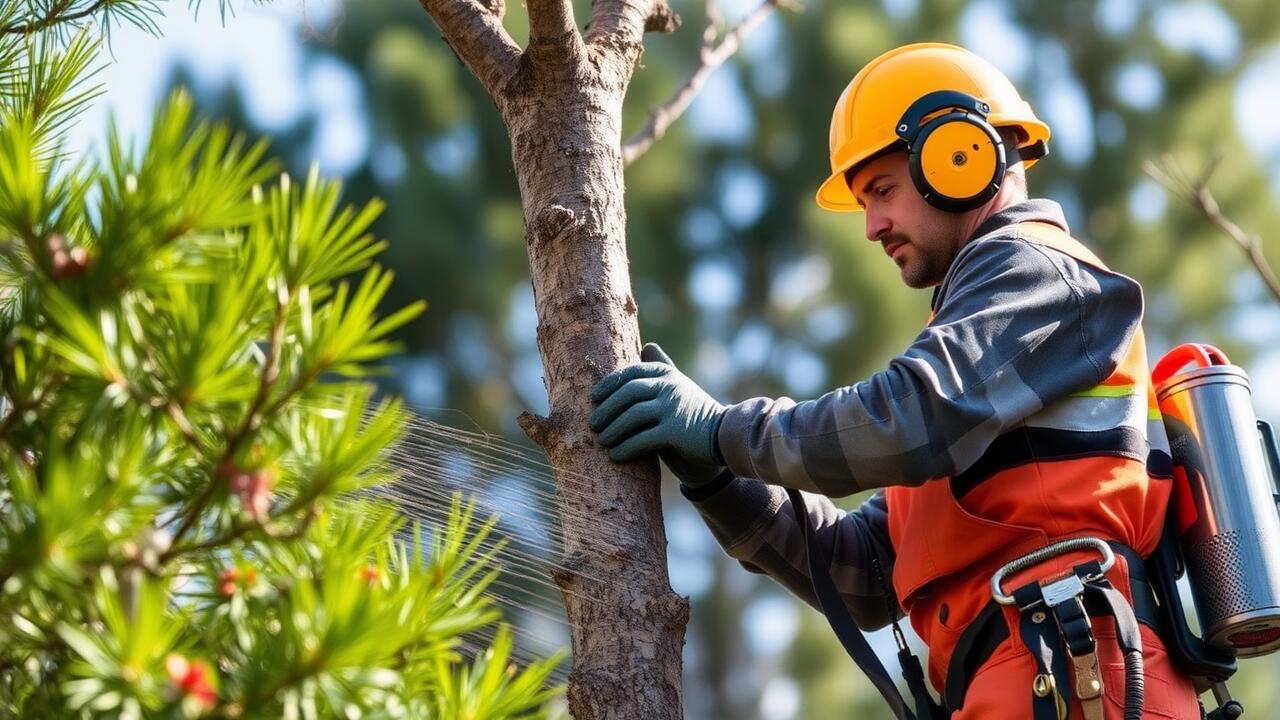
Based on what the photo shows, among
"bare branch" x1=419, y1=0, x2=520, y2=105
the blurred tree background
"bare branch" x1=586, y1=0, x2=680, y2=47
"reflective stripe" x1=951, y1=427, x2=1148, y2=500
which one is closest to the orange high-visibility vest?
"reflective stripe" x1=951, y1=427, x2=1148, y2=500

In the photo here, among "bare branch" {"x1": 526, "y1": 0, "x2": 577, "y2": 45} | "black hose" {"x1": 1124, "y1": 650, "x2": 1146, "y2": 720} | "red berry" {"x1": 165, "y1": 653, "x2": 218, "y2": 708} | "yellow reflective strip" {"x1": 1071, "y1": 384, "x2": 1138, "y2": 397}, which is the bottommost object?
"red berry" {"x1": 165, "y1": 653, "x2": 218, "y2": 708}

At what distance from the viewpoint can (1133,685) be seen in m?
2.02

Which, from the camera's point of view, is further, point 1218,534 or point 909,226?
point 909,226

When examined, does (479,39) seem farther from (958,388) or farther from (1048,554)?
(1048,554)

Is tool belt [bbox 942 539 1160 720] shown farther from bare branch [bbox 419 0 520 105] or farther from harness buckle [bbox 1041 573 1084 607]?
bare branch [bbox 419 0 520 105]

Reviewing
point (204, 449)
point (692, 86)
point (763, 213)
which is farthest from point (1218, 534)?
point (763, 213)

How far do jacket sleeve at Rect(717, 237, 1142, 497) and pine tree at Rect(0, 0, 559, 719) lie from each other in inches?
35.3

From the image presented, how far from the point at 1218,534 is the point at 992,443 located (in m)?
0.36

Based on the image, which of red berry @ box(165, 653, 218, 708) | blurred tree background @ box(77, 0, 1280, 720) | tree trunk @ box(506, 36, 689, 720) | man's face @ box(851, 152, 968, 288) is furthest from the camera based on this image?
blurred tree background @ box(77, 0, 1280, 720)

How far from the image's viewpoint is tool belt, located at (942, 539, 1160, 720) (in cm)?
203

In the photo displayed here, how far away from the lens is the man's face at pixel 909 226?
2525mm

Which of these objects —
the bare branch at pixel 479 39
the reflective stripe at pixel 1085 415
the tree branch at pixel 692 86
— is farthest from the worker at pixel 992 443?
the tree branch at pixel 692 86

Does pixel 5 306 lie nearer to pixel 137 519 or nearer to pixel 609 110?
pixel 137 519

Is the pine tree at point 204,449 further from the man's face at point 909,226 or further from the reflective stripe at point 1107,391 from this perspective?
the man's face at point 909,226
